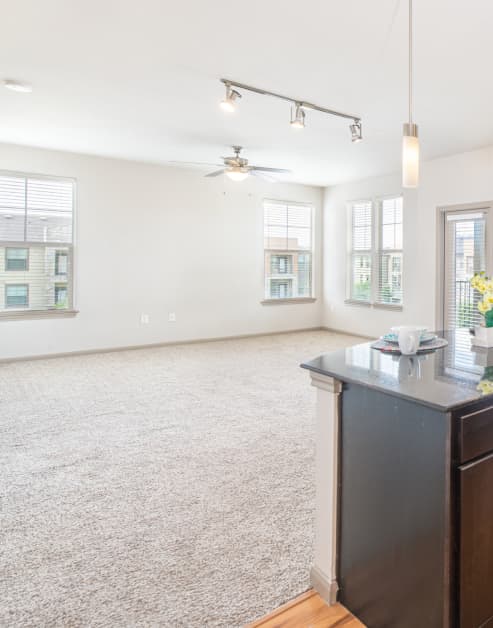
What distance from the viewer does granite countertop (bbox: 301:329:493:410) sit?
1298 mm

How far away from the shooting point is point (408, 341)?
180 centimetres

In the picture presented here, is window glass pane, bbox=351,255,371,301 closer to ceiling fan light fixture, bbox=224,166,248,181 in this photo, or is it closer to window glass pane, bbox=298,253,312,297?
window glass pane, bbox=298,253,312,297

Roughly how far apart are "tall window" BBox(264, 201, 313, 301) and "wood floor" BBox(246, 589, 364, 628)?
6.24 m

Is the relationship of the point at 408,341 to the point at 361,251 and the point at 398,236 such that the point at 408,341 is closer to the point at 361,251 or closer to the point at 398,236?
the point at 398,236

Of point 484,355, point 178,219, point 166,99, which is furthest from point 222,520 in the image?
point 178,219

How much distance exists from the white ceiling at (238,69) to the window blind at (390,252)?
1724mm

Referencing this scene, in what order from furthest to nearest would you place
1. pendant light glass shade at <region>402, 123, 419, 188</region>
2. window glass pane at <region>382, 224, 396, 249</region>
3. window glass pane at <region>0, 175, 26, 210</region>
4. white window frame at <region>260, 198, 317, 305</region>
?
white window frame at <region>260, 198, 317, 305</region> → window glass pane at <region>382, 224, 396, 249</region> → window glass pane at <region>0, 175, 26, 210</region> → pendant light glass shade at <region>402, 123, 419, 188</region>

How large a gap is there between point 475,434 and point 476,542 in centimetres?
34

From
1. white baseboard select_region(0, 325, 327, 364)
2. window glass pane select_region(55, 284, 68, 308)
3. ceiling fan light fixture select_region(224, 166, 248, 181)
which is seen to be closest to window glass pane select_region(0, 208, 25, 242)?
window glass pane select_region(55, 284, 68, 308)

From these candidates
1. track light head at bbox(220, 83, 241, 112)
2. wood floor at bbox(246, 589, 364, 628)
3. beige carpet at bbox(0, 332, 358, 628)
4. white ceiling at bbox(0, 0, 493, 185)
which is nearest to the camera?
wood floor at bbox(246, 589, 364, 628)

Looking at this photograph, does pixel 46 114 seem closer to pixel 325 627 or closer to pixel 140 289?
pixel 140 289

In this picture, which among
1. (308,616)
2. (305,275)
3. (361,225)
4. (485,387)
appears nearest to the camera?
(485,387)

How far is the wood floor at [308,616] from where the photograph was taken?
59.7 inches

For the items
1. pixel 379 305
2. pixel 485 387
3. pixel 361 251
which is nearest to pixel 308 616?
pixel 485 387
